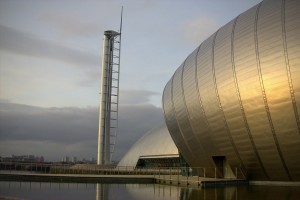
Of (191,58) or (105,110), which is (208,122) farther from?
(105,110)

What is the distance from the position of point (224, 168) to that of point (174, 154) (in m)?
20.9

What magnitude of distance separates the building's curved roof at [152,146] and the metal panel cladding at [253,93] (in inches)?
856

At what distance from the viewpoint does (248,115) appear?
27406 mm

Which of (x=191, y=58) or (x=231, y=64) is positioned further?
(x=191, y=58)

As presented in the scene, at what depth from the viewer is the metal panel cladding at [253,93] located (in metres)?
25.2

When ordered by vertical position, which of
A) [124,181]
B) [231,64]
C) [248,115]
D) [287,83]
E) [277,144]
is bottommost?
[124,181]

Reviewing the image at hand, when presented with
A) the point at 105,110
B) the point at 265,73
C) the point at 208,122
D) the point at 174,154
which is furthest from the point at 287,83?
the point at 105,110

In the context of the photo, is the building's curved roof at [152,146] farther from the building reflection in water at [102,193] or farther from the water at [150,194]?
the water at [150,194]

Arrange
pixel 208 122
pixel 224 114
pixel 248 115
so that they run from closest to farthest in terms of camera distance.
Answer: pixel 248 115 → pixel 224 114 → pixel 208 122

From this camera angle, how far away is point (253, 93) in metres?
26.8

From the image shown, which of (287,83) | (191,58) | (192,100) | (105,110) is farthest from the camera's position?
(105,110)

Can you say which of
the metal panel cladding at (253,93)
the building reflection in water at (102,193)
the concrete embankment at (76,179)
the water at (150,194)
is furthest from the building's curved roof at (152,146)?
the water at (150,194)

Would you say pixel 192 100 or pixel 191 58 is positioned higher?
pixel 191 58

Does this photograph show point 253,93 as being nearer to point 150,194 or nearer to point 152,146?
point 150,194
